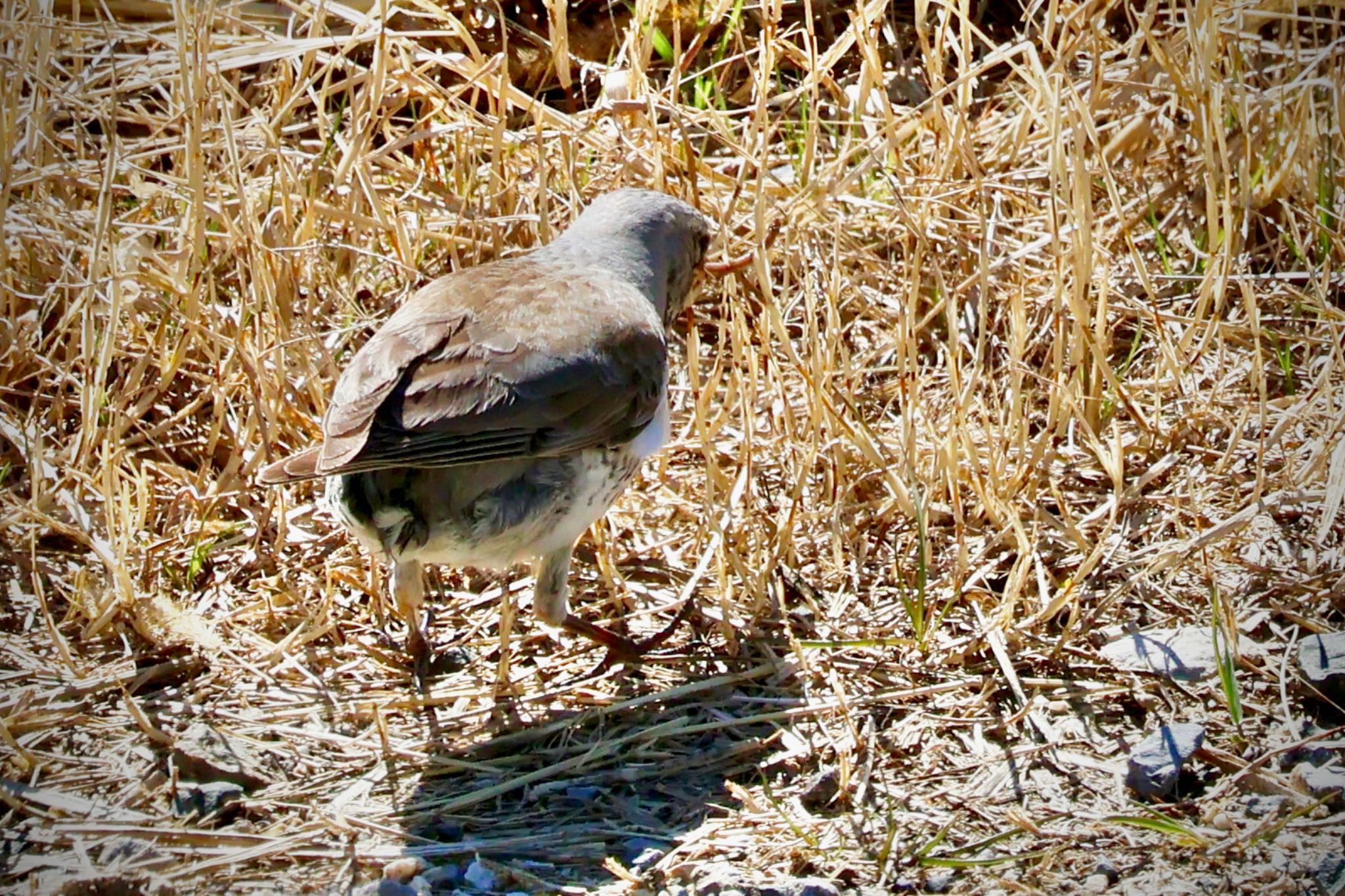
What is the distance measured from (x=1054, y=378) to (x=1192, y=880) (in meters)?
1.95

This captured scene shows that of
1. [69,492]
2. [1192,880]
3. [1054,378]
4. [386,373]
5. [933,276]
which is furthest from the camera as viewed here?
[933,276]

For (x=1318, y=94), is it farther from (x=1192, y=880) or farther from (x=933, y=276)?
(x=1192, y=880)

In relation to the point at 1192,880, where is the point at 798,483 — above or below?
above

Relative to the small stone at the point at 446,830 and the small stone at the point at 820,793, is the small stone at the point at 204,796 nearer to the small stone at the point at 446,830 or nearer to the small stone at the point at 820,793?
the small stone at the point at 446,830

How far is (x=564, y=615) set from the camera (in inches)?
168

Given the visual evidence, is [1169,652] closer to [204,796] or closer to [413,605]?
[413,605]

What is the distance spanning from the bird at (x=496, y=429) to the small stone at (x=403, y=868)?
0.83 m

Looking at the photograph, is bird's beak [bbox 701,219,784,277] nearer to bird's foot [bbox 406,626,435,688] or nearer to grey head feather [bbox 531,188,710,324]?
grey head feather [bbox 531,188,710,324]

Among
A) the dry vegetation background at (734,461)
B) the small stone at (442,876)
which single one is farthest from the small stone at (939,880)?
the small stone at (442,876)

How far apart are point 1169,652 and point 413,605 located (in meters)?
2.00

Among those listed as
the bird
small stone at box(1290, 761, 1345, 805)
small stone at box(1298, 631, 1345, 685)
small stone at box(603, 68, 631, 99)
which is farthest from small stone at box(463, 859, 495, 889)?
small stone at box(603, 68, 631, 99)

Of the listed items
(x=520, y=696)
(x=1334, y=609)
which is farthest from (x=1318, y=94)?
(x=520, y=696)

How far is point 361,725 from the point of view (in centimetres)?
405

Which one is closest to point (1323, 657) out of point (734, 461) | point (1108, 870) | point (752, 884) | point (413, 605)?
point (1108, 870)
